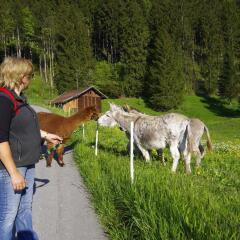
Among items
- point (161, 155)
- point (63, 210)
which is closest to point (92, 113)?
point (161, 155)

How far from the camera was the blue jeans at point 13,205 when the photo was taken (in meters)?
5.11

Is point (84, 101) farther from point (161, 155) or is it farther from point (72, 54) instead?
point (161, 155)

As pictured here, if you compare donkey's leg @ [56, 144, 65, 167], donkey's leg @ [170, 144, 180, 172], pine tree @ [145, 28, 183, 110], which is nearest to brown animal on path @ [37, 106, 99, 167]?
donkey's leg @ [56, 144, 65, 167]

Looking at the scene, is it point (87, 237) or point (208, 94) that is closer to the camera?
point (87, 237)

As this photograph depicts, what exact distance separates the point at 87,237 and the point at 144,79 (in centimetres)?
8354

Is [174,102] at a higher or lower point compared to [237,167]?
lower

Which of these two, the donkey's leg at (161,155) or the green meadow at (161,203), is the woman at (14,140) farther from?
the donkey's leg at (161,155)

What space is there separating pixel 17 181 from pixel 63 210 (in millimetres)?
3871

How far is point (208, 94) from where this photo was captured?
308ft

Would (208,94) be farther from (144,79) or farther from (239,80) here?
(144,79)

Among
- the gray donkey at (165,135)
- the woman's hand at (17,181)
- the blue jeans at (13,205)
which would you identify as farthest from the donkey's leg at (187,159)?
the woman's hand at (17,181)

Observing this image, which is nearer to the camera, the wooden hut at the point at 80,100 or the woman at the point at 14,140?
the woman at the point at 14,140

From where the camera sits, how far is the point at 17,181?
5.02 metres

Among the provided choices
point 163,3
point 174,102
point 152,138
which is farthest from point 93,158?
point 163,3
